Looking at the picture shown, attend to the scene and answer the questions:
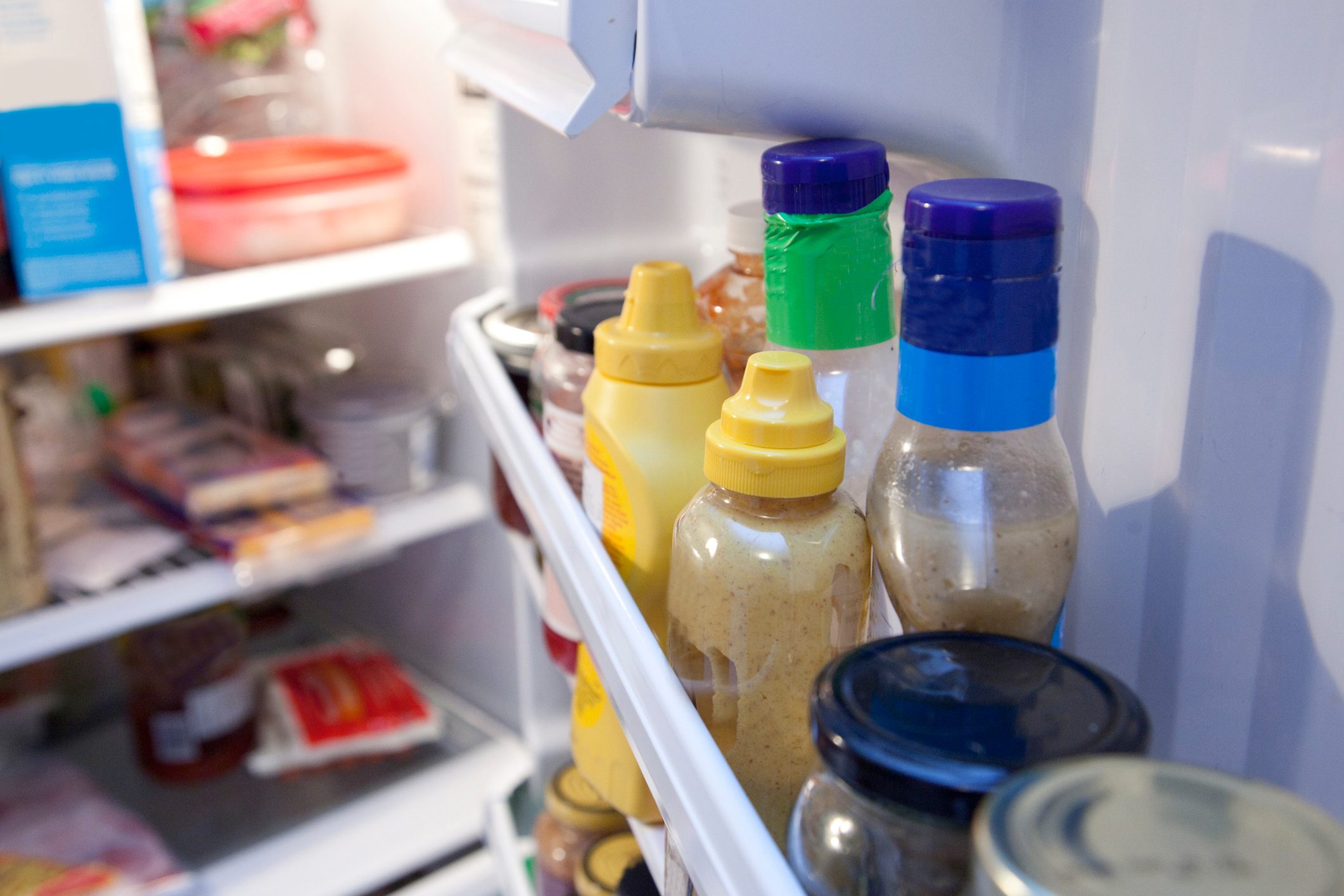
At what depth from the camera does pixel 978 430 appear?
1.28ft

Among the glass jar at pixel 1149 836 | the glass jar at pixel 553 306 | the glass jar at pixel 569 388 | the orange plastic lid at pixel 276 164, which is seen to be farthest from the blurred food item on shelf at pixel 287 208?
the glass jar at pixel 1149 836

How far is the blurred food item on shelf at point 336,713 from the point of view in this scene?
141cm

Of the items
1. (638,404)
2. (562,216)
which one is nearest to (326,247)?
(562,216)

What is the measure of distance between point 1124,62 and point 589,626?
353 mm

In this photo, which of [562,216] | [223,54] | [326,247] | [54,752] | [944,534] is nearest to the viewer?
[944,534]

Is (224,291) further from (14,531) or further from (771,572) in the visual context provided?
(771,572)

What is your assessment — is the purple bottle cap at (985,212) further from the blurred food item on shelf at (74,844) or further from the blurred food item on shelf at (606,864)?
the blurred food item on shelf at (74,844)

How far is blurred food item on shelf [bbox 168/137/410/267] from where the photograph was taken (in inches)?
47.4

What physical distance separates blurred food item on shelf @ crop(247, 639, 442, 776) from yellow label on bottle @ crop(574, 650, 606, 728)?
32.6 inches

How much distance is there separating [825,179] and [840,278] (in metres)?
0.04

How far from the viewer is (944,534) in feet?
1.33

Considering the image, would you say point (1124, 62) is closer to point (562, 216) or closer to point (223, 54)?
point (562, 216)

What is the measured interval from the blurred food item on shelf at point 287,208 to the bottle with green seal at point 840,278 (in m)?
0.87

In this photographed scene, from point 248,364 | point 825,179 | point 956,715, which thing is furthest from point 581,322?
point 248,364
